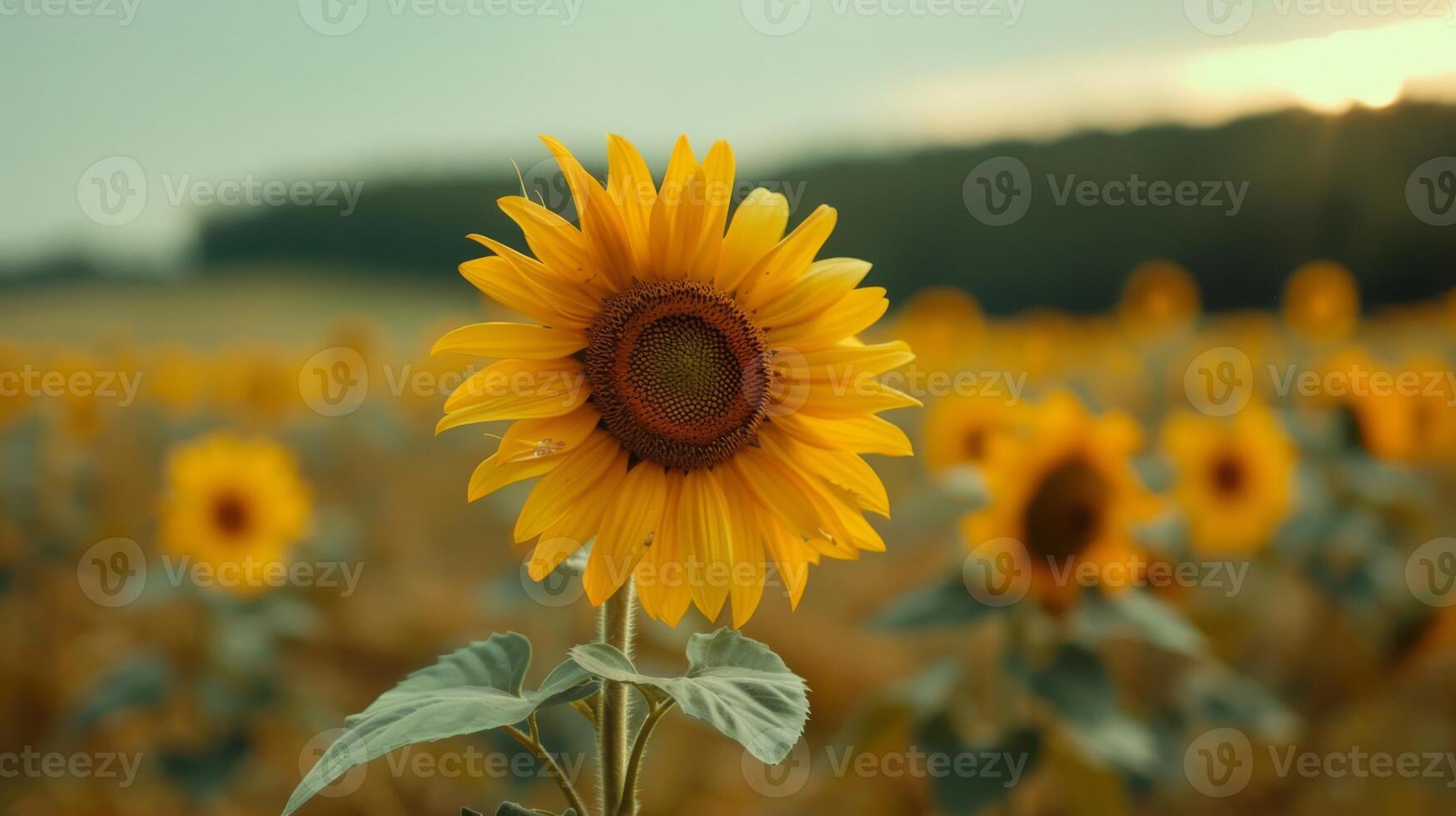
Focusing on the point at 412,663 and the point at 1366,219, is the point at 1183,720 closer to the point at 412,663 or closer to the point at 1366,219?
the point at 412,663

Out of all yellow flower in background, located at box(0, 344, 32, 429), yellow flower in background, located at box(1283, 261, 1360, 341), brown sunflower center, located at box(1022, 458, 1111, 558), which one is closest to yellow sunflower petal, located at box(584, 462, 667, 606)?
brown sunflower center, located at box(1022, 458, 1111, 558)

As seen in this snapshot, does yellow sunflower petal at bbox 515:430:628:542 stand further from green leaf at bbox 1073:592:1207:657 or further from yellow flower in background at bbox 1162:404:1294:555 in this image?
yellow flower in background at bbox 1162:404:1294:555

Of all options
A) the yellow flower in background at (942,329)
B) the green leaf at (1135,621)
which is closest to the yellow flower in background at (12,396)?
the yellow flower in background at (942,329)

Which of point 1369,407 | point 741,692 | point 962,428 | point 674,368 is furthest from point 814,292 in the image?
point 1369,407

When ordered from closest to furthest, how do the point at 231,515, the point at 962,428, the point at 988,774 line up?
the point at 988,774
the point at 231,515
the point at 962,428

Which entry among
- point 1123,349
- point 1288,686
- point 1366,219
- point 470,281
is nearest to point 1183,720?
point 1288,686

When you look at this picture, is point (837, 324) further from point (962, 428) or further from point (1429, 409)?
point (1429, 409)
